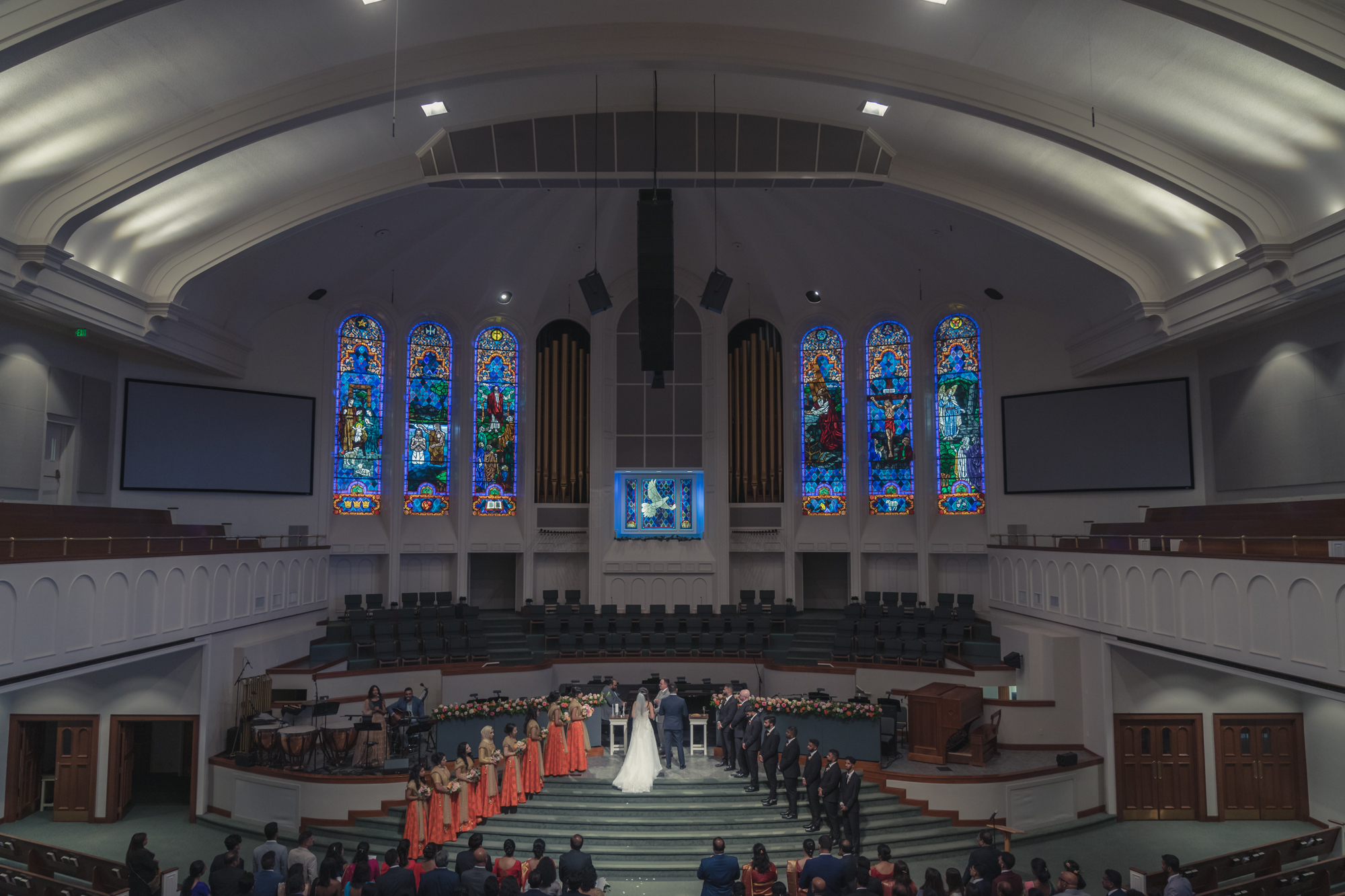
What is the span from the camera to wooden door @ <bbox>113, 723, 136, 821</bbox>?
41.6 ft

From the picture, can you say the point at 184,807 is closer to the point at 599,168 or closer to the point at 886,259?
the point at 599,168

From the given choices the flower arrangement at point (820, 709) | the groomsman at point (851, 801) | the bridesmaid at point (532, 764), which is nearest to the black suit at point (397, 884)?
the bridesmaid at point (532, 764)

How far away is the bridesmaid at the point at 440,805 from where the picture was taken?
10406 millimetres

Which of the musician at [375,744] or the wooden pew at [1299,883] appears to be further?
the musician at [375,744]

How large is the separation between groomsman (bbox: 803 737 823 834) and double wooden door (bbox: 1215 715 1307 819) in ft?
21.8

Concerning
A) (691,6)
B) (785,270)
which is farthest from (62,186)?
(785,270)

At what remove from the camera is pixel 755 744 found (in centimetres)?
1182

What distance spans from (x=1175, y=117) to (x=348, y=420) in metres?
16.2

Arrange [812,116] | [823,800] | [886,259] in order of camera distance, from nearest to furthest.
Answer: [823,800]
[812,116]
[886,259]

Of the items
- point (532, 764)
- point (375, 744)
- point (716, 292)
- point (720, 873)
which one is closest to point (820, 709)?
point (532, 764)

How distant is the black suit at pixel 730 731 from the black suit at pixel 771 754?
0.98 m

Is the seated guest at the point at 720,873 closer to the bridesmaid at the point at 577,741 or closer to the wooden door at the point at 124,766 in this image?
the bridesmaid at the point at 577,741

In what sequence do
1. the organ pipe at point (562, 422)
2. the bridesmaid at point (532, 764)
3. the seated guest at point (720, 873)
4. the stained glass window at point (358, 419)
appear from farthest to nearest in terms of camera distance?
1. the organ pipe at point (562, 422)
2. the stained glass window at point (358, 419)
3. the bridesmaid at point (532, 764)
4. the seated guest at point (720, 873)

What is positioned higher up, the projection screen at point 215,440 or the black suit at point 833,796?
the projection screen at point 215,440
